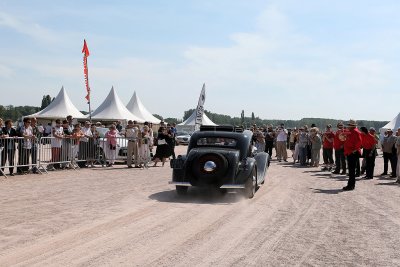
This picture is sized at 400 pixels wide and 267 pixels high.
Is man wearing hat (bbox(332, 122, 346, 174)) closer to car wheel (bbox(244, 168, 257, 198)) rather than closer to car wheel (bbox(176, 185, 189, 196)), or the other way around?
car wheel (bbox(244, 168, 257, 198))

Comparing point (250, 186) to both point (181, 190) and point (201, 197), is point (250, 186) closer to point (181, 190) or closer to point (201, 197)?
point (201, 197)

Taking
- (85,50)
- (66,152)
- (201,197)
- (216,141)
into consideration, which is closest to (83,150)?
(66,152)

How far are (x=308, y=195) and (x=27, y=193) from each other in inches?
277

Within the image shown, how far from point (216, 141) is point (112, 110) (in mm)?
34626

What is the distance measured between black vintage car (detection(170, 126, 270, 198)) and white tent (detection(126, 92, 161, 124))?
39.1 meters

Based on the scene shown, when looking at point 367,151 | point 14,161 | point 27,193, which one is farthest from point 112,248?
point 367,151

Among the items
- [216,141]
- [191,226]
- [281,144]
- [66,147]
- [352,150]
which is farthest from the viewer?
[281,144]

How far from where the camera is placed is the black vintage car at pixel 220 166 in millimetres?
10789

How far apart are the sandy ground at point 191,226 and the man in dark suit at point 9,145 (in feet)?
5.95

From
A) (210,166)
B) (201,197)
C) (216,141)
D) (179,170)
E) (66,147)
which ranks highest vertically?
(216,141)

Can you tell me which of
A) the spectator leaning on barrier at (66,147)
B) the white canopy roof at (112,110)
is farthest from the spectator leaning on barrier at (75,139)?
the white canopy roof at (112,110)

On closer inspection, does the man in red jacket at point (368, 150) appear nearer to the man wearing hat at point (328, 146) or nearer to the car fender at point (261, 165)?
the man wearing hat at point (328, 146)

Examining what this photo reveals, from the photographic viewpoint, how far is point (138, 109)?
5162 centimetres

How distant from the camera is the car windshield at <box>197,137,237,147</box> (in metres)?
11.8
